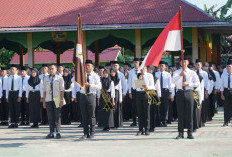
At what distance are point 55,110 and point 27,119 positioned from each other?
439 cm

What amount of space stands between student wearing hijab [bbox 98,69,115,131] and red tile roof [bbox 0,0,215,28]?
871 cm

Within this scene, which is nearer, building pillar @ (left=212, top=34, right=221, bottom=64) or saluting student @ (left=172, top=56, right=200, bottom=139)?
saluting student @ (left=172, top=56, right=200, bottom=139)

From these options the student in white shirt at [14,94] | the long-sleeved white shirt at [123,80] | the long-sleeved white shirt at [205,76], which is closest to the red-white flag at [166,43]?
the long-sleeved white shirt at [205,76]

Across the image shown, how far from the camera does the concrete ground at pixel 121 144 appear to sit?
970 centimetres

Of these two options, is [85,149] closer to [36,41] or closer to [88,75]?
[88,75]

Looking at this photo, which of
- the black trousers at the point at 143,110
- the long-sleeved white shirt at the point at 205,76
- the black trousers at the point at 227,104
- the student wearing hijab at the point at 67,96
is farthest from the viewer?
the student wearing hijab at the point at 67,96

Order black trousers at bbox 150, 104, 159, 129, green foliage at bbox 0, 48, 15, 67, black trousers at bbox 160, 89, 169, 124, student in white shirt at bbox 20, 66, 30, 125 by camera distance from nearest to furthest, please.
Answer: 1. black trousers at bbox 150, 104, 159, 129
2. black trousers at bbox 160, 89, 169, 124
3. student in white shirt at bbox 20, 66, 30, 125
4. green foliage at bbox 0, 48, 15, 67

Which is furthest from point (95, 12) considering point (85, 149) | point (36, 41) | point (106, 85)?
point (85, 149)

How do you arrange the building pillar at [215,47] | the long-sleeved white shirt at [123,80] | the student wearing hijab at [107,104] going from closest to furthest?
1. the student wearing hijab at [107,104]
2. the long-sleeved white shirt at [123,80]
3. the building pillar at [215,47]

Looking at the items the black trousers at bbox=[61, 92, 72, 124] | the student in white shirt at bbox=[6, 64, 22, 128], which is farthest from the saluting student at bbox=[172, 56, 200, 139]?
the student in white shirt at bbox=[6, 64, 22, 128]

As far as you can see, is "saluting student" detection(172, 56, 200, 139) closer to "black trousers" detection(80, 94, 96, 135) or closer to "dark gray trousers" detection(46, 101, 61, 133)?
"black trousers" detection(80, 94, 96, 135)

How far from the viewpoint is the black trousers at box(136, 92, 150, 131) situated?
1270 cm

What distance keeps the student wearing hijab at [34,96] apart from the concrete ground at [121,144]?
64.8 inches

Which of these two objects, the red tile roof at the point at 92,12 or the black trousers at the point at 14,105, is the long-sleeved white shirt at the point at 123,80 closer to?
the black trousers at the point at 14,105
